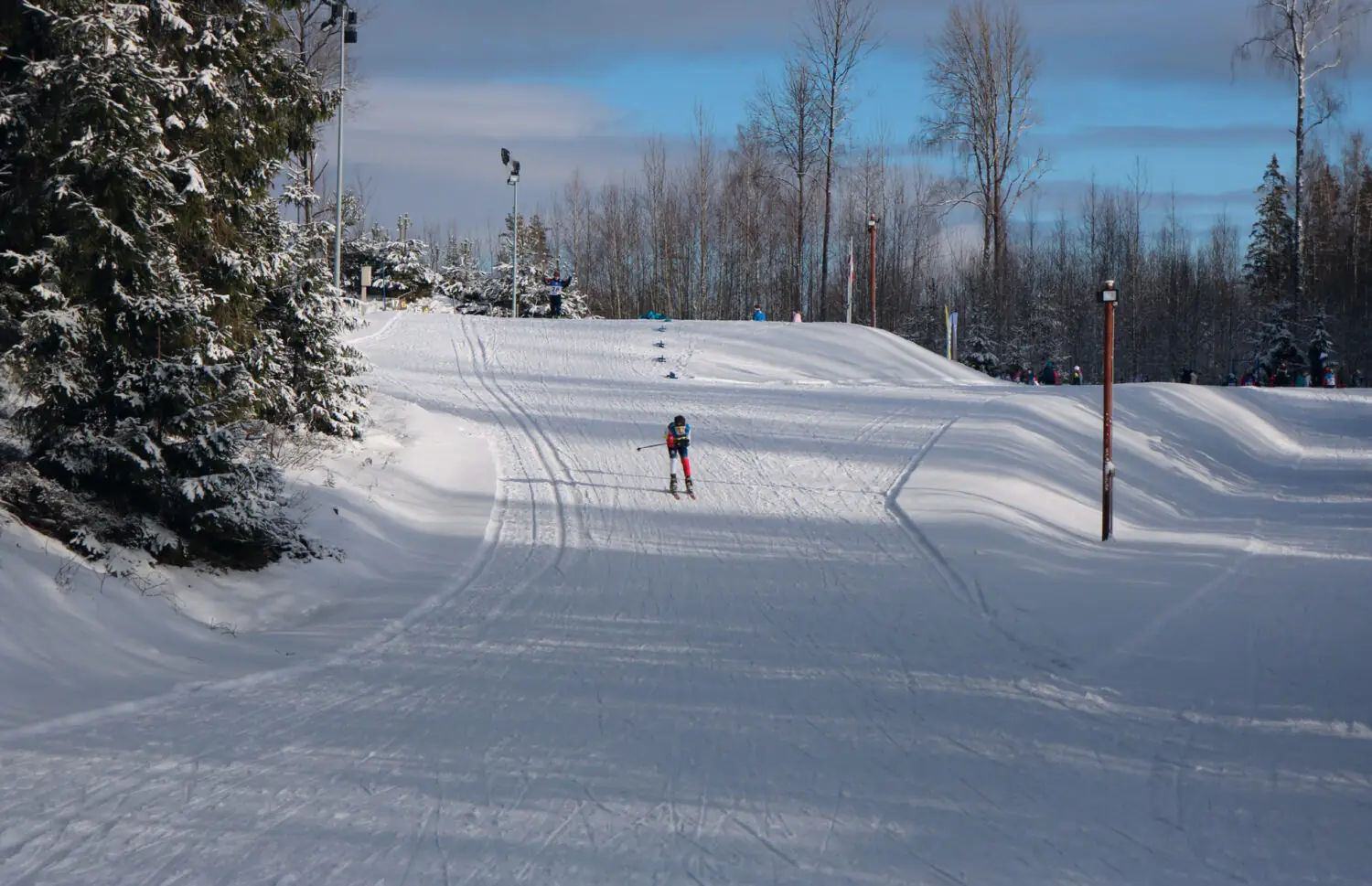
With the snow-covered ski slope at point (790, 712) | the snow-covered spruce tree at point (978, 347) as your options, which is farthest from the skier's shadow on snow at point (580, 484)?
the snow-covered spruce tree at point (978, 347)

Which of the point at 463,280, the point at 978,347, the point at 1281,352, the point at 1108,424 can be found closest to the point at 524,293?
the point at 463,280

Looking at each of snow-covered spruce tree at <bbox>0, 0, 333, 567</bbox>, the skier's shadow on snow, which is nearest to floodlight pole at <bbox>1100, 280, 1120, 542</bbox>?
the skier's shadow on snow

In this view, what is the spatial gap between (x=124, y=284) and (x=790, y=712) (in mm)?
7603

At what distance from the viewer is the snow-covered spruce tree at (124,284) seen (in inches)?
397

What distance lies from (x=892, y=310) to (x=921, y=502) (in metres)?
61.5

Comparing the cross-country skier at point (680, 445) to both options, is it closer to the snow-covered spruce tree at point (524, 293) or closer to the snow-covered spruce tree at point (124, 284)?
Answer: the snow-covered spruce tree at point (124, 284)

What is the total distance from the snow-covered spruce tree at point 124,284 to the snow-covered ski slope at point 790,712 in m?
2.49

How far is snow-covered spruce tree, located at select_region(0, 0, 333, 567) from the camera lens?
1009cm

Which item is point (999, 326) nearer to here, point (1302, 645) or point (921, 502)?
point (921, 502)

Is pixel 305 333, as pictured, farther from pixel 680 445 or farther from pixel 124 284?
pixel 124 284

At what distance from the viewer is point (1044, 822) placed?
6.13 meters

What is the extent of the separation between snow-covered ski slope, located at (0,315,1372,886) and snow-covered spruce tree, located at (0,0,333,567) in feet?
8.17

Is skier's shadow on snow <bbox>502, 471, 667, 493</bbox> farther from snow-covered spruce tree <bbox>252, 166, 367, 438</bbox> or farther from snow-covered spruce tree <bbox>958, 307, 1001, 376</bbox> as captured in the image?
snow-covered spruce tree <bbox>958, 307, 1001, 376</bbox>

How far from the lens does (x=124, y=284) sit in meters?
10.5
